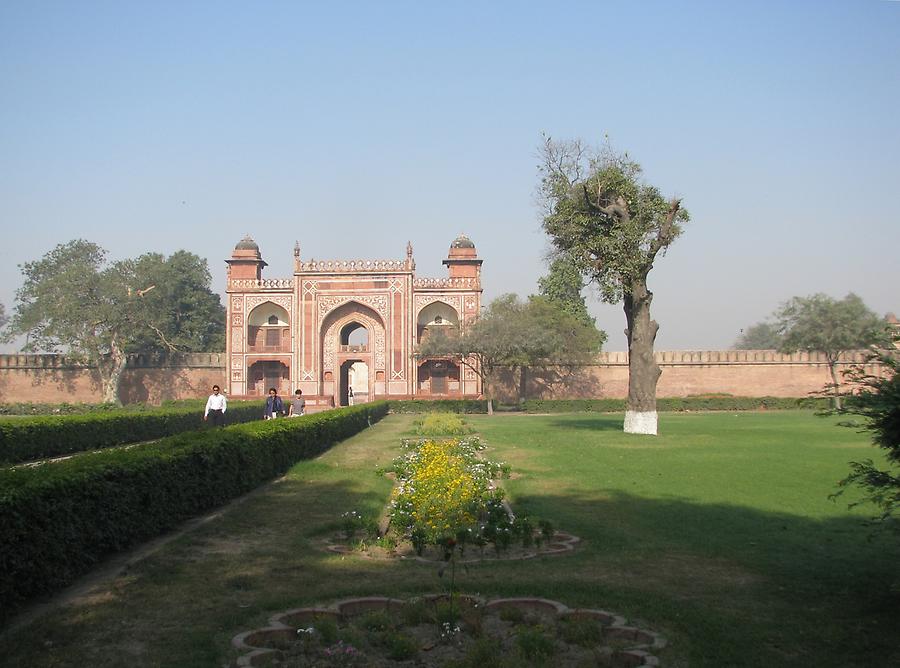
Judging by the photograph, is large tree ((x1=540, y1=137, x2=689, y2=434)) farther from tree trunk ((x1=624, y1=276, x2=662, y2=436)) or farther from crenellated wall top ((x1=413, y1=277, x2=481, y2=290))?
crenellated wall top ((x1=413, y1=277, x2=481, y2=290))

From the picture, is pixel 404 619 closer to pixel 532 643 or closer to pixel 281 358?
pixel 532 643

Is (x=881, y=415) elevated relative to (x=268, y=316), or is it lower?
lower

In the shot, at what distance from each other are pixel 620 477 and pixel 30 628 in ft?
23.9

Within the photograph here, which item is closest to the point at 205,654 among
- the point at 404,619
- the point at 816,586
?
the point at 404,619

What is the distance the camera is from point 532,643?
3.66m

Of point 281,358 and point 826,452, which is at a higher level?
point 281,358

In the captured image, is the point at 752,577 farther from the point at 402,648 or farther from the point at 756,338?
the point at 756,338

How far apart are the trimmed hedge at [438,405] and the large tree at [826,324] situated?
12.9m

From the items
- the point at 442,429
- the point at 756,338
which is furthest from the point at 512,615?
the point at 756,338

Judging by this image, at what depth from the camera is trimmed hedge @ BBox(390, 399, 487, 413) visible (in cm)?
3278

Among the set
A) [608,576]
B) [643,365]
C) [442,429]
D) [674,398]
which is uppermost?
[643,365]

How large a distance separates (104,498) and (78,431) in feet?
36.2

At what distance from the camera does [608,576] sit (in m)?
5.18

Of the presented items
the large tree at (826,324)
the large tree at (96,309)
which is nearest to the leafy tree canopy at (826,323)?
the large tree at (826,324)
